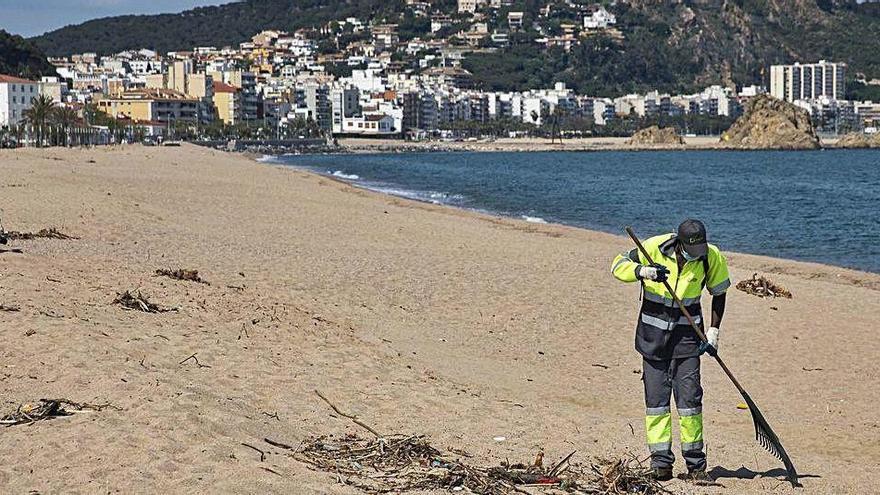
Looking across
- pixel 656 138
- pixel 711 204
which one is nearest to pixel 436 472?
pixel 711 204

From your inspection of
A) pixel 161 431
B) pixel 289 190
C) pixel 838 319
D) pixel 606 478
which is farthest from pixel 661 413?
pixel 289 190

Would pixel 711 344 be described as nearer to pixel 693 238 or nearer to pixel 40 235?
pixel 693 238

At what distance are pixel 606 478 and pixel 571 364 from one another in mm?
4406

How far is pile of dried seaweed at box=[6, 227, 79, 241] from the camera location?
14.8 meters

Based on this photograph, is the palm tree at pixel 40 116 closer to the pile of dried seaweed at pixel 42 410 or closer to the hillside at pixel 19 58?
the hillside at pixel 19 58

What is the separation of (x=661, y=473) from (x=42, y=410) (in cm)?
371

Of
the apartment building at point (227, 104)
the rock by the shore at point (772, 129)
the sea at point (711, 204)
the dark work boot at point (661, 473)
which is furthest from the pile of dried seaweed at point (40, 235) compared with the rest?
the apartment building at point (227, 104)

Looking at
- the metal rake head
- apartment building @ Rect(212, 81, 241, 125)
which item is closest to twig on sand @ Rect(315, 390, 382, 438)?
the metal rake head

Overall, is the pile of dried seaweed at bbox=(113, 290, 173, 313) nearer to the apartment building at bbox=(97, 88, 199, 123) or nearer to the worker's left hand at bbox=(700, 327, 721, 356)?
the worker's left hand at bbox=(700, 327, 721, 356)

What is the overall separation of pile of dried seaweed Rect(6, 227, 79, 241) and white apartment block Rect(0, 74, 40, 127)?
9007 centimetres

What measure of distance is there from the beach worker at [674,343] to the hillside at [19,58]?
133347 millimetres

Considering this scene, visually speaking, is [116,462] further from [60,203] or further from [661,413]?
[60,203]

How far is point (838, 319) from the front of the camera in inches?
548

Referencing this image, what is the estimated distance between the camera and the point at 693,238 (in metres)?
6.93
